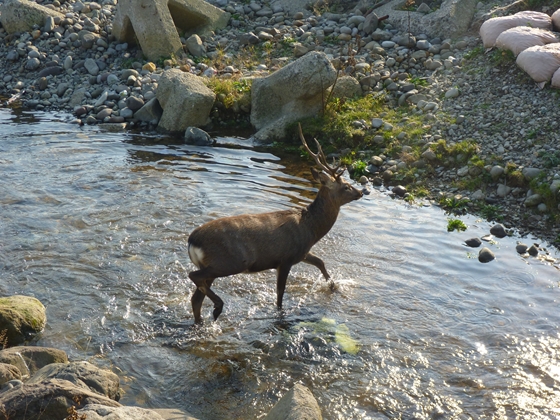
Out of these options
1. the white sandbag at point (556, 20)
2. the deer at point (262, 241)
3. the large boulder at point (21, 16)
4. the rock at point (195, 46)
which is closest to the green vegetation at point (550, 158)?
the deer at point (262, 241)

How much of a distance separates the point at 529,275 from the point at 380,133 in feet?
16.4

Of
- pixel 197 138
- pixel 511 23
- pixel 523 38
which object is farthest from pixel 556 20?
pixel 197 138

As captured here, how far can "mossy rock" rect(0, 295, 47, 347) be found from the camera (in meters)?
6.90

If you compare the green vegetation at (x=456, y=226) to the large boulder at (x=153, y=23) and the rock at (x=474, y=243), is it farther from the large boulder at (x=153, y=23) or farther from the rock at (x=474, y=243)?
the large boulder at (x=153, y=23)

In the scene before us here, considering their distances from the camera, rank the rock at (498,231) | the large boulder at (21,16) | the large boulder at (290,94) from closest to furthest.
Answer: the rock at (498,231)
the large boulder at (290,94)
the large boulder at (21,16)

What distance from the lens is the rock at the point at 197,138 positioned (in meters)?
14.0

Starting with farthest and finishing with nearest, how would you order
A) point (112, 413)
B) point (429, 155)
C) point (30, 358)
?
point (429, 155), point (30, 358), point (112, 413)

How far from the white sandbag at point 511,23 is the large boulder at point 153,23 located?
25.2ft

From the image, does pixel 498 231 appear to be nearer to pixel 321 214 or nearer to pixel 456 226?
pixel 456 226

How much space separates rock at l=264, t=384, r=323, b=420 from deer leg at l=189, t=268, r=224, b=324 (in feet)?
6.96

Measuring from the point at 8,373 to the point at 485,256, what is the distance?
6.37m

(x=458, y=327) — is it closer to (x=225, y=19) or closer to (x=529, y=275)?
(x=529, y=275)

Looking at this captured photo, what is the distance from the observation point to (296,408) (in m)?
5.23

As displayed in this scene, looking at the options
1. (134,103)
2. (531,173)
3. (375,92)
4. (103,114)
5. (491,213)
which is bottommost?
(103,114)
